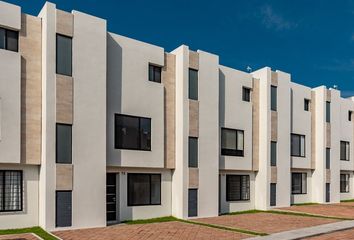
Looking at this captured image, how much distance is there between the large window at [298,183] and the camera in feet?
95.9

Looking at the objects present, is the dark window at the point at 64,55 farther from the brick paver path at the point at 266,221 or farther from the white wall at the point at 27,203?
the brick paver path at the point at 266,221

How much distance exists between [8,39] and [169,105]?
913 centimetres

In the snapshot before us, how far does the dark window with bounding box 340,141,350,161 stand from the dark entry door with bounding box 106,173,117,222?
77.9 ft

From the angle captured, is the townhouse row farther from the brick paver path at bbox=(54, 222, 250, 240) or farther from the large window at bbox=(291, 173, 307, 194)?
the brick paver path at bbox=(54, 222, 250, 240)

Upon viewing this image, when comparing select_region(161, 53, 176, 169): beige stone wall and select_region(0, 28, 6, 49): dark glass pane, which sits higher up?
select_region(0, 28, 6, 49): dark glass pane

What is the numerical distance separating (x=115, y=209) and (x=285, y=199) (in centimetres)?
1396

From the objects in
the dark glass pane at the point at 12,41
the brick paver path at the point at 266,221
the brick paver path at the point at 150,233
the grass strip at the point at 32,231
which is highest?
the dark glass pane at the point at 12,41

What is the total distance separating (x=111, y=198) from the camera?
61.8 ft

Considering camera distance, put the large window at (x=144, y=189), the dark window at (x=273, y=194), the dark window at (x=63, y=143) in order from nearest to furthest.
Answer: the dark window at (x=63, y=143) < the large window at (x=144, y=189) < the dark window at (x=273, y=194)

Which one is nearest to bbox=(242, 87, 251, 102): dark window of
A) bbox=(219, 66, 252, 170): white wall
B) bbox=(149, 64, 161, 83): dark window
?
bbox=(219, 66, 252, 170): white wall

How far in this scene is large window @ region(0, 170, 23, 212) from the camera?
15596mm

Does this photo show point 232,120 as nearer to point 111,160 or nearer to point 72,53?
point 111,160

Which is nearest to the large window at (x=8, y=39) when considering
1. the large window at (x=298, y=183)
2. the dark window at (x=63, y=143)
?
the dark window at (x=63, y=143)

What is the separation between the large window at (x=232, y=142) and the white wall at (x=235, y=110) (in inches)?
10.6
